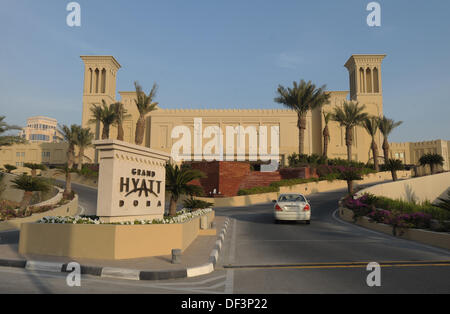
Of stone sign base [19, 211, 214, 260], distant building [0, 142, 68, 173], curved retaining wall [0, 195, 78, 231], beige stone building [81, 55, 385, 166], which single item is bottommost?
curved retaining wall [0, 195, 78, 231]

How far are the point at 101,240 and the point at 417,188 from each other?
28428 mm

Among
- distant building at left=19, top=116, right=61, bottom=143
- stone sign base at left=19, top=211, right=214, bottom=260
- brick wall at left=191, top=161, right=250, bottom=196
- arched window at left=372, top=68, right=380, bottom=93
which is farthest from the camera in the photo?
distant building at left=19, top=116, right=61, bottom=143

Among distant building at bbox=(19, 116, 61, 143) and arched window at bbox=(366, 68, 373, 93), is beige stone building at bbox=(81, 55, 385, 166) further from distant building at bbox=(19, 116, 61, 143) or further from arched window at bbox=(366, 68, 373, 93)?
distant building at bbox=(19, 116, 61, 143)

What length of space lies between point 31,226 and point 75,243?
1427 millimetres

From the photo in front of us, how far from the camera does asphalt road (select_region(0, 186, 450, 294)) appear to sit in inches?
204

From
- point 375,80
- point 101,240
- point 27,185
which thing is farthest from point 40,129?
point 101,240

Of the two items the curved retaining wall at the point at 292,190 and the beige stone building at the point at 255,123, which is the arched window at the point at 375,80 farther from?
the curved retaining wall at the point at 292,190

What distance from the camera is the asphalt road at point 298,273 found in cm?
518

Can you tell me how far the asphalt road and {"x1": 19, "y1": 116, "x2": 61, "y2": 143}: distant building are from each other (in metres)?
132

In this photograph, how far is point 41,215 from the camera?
16.8 metres

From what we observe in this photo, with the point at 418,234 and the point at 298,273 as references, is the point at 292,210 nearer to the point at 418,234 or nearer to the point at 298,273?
the point at 418,234

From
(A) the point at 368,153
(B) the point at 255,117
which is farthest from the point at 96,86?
(A) the point at 368,153

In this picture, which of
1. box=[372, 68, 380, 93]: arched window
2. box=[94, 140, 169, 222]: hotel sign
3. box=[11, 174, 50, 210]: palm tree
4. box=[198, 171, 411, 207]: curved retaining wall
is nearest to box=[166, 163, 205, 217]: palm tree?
box=[94, 140, 169, 222]: hotel sign
